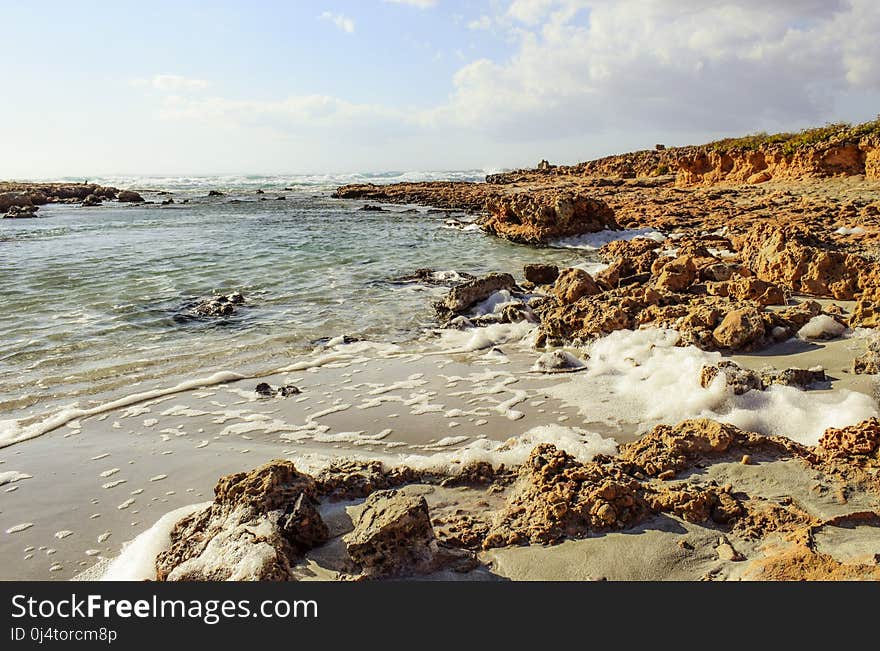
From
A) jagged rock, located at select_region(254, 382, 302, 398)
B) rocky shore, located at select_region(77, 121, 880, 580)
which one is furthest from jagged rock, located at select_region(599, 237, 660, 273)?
jagged rock, located at select_region(254, 382, 302, 398)

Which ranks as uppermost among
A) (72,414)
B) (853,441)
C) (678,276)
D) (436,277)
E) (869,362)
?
(678,276)

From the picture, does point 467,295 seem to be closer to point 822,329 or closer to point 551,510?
point 822,329

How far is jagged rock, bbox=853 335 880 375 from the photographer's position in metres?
4.41

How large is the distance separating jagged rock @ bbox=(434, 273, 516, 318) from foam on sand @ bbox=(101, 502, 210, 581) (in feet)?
18.1

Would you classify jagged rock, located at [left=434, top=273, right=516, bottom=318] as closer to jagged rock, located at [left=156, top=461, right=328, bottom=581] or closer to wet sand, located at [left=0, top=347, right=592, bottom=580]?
wet sand, located at [left=0, top=347, right=592, bottom=580]

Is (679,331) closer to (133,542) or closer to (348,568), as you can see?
(348,568)

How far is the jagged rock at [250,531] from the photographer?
8.79ft

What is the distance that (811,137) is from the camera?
22.7 metres

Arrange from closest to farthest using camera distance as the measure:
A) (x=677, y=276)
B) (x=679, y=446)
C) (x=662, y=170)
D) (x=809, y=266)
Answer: (x=679, y=446), (x=809, y=266), (x=677, y=276), (x=662, y=170)

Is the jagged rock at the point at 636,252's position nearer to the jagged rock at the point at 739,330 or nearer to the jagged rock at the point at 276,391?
the jagged rock at the point at 739,330

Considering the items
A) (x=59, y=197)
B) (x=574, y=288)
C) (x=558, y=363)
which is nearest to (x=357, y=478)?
(x=558, y=363)

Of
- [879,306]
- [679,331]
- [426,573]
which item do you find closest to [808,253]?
[879,306]

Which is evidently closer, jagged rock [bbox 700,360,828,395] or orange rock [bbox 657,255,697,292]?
jagged rock [bbox 700,360,828,395]

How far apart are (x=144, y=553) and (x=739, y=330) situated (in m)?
5.37
